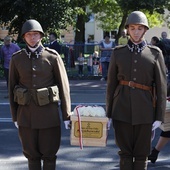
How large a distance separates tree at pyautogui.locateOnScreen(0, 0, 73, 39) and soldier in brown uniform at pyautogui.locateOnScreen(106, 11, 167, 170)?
17.9 metres

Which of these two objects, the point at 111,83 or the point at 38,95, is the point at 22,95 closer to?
the point at 38,95

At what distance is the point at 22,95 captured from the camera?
4.95 meters

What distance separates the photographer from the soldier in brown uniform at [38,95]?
16.3 feet

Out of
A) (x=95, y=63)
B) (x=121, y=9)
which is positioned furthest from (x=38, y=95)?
(x=121, y=9)

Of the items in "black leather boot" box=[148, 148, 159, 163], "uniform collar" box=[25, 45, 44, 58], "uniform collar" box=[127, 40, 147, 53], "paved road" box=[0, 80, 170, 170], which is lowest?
"paved road" box=[0, 80, 170, 170]

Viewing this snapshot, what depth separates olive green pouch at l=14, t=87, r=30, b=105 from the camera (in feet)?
16.3

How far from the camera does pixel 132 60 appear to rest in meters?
4.92

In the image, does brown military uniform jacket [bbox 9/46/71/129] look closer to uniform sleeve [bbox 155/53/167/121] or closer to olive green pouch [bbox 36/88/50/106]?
olive green pouch [bbox 36/88/50/106]

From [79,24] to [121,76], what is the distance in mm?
29335

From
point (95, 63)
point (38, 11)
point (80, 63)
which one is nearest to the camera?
point (95, 63)

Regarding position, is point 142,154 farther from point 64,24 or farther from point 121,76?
point 64,24

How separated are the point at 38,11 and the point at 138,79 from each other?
1832 cm

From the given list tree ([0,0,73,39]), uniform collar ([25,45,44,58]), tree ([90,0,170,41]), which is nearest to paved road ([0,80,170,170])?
uniform collar ([25,45,44,58])

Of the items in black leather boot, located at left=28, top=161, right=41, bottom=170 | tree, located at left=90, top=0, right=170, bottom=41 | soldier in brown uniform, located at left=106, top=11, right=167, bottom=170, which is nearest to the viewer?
soldier in brown uniform, located at left=106, top=11, right=167, bottom=170
